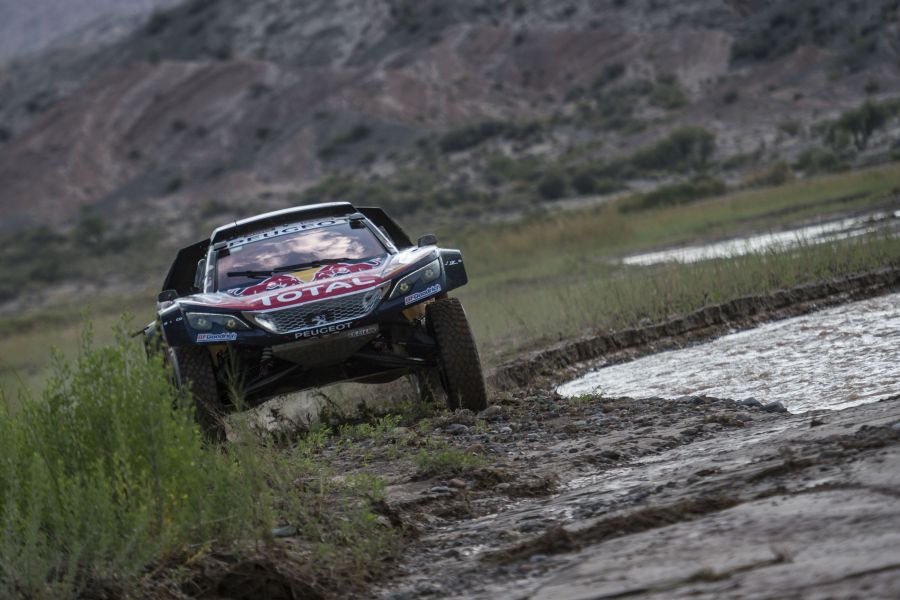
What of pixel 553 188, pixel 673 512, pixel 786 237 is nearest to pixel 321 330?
pixel 673 512

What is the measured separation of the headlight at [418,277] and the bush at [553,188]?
4560cm

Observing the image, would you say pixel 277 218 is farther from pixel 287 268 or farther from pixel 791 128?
pixel 791 128

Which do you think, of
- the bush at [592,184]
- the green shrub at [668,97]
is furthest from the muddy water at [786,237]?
the green shrub at [668,97]

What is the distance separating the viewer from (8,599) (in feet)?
16.8

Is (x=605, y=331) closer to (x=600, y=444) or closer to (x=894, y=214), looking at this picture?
(x=600, y=444)

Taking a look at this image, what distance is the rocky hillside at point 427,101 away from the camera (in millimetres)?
61719

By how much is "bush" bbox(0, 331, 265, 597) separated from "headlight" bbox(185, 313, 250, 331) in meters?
2.57

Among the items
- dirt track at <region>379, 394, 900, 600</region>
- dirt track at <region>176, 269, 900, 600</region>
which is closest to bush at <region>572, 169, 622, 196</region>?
dirt track at <region>176, 269, 900, 600</region>

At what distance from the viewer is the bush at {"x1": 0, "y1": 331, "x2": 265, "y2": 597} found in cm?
537

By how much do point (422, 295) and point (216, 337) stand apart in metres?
1.38

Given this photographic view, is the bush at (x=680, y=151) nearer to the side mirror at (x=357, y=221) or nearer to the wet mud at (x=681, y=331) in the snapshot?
the wet mud at (x=681, y=331)

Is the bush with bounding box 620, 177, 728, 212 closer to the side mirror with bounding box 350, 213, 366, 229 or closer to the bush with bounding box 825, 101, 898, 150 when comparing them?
the bush with bounding box 825, 101, 898, 150

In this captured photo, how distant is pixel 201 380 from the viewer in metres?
9.11

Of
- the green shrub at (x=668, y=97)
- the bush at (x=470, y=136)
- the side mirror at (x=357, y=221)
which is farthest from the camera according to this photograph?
the bush at (x=470, y=136)
